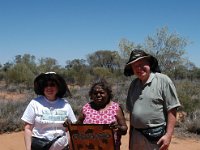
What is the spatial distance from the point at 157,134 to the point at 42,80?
1.39 metres

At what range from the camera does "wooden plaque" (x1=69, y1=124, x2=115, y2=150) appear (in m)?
4.10

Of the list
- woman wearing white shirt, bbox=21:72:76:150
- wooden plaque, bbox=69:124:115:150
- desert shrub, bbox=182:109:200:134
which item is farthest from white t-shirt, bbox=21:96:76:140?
desert shrub, bbox=182:109:200:134

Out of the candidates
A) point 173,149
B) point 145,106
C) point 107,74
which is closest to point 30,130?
point 145,106

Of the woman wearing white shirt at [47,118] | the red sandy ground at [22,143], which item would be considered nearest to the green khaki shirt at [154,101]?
the woman wearing white shirt at [47,118]

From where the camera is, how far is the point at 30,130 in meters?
4.17

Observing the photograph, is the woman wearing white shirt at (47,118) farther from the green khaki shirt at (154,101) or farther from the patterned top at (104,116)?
Result: the green khaki shirt at (154,101)

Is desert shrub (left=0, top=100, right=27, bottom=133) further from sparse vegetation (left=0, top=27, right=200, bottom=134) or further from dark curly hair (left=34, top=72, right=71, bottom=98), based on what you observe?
dark curly hair (left=34, top=72, right=71, bottom=98)

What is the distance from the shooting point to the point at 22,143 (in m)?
9.16

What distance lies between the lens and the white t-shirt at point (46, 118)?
4129 mm

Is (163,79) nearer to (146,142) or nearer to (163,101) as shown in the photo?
(163,101)

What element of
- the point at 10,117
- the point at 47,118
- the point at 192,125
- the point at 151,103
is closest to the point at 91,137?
the point at 47,118

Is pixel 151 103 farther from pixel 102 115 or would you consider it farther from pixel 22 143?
pixel 22 143

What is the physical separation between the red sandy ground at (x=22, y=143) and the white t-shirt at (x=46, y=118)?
4.73 m

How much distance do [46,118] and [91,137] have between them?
0.53m
